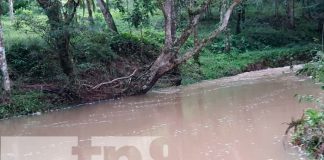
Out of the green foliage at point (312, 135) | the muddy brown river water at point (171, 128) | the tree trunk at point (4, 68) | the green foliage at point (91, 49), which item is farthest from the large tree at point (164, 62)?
the green foliage at point (312, 135)

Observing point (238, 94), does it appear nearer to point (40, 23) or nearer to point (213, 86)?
point (213, 86)

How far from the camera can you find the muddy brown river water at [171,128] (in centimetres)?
813

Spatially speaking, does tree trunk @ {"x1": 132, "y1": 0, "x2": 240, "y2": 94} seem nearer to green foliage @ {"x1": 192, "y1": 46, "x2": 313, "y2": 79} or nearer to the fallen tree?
the fallen tree

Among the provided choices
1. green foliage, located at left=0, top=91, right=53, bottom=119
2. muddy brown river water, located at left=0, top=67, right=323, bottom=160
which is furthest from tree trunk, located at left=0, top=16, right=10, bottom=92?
muddy brown river water, located at left=0, top=67, right=323, bottom=160

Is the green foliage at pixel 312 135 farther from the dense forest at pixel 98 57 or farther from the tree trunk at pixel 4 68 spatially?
the tree trunk at pixel 4 68

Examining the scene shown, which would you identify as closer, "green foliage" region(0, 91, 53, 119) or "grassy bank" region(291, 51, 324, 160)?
"grassy bank" region(291, 51, 324, 160)

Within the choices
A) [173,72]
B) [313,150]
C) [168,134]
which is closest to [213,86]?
[173,72]

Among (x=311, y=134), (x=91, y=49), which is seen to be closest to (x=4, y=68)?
(x=91, y=49)

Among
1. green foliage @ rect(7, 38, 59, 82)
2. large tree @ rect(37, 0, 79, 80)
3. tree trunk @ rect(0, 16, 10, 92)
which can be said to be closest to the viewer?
tree trunk @ rect(0, 16, 10, 92)

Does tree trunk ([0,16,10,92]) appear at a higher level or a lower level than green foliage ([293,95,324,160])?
higher

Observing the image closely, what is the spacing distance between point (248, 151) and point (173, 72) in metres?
10.9

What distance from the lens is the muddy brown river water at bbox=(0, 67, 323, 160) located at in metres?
8.13

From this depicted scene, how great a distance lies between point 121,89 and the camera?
51.5ft

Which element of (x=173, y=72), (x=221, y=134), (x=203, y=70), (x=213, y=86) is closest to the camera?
(x=221, y=134)
